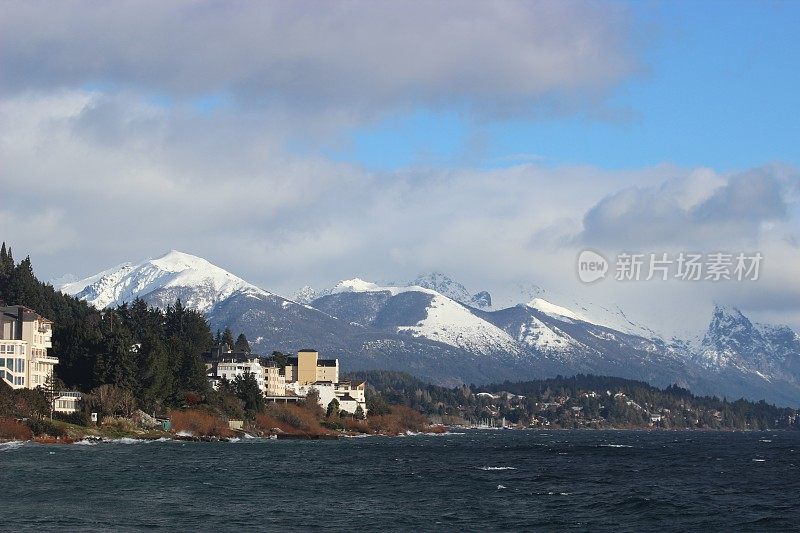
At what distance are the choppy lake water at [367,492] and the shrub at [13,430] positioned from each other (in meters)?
9.93

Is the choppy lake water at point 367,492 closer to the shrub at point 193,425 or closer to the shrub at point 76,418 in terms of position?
the shrub at point 76,418

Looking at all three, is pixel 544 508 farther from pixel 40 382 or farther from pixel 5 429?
pixel 40 382

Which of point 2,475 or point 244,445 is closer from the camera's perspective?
point 2,475

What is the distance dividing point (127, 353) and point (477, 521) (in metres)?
115

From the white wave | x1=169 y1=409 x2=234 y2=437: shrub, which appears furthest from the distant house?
the white wave

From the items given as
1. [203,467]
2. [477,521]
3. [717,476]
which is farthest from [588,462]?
[477,521]

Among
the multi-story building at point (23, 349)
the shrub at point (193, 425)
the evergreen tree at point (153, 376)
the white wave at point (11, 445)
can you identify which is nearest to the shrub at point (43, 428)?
the white wave at point (11, 445)

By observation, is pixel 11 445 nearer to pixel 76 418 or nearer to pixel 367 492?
pixel 76 418

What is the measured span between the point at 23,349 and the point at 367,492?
9416 centimetres

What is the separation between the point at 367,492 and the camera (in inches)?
4016

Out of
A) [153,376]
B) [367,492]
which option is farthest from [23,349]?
[367,492]

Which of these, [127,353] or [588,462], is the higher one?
[127,353]

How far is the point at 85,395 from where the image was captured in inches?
7141

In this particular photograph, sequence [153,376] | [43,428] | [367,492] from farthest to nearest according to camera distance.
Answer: [153,376] → [43,428] → [367,492]
